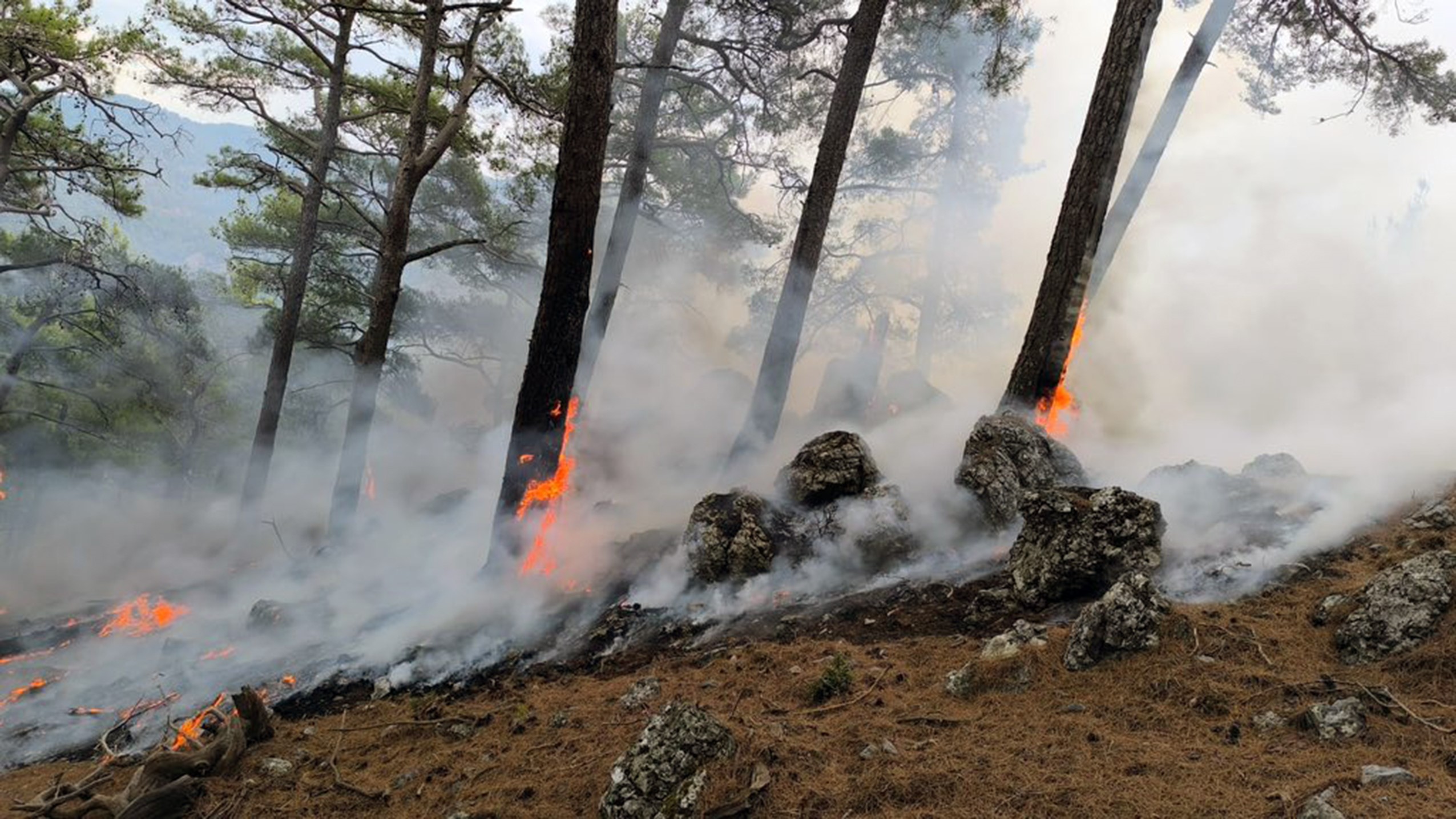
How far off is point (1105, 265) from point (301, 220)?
13.6 meters

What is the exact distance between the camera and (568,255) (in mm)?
6793

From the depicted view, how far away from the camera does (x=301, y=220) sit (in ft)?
40.0

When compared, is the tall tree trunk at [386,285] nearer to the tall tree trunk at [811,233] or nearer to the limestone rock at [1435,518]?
the tall tree trunk at [811,233]

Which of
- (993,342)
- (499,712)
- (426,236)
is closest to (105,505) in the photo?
(426,236)

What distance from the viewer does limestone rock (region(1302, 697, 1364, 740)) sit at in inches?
107

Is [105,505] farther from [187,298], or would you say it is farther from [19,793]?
[19,793]

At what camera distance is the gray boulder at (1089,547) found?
15.3 ft

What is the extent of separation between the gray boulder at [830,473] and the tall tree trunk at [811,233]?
7.23ft

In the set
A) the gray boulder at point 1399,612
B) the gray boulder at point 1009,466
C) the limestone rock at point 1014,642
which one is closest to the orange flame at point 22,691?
the limestone rock at point 1014,642

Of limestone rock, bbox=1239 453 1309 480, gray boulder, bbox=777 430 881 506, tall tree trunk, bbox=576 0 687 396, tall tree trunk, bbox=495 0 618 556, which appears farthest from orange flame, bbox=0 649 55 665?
limestone rock, bbox=1239 453 1309 480

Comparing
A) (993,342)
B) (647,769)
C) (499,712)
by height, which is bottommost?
(499,712)

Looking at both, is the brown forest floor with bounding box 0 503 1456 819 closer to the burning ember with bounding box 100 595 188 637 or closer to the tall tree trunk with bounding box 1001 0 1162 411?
the tall tree trunk with bounding box 1001 0 1162 411

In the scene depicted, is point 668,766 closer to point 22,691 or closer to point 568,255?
point 568,255

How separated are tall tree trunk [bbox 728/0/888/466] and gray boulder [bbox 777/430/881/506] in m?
2.20
